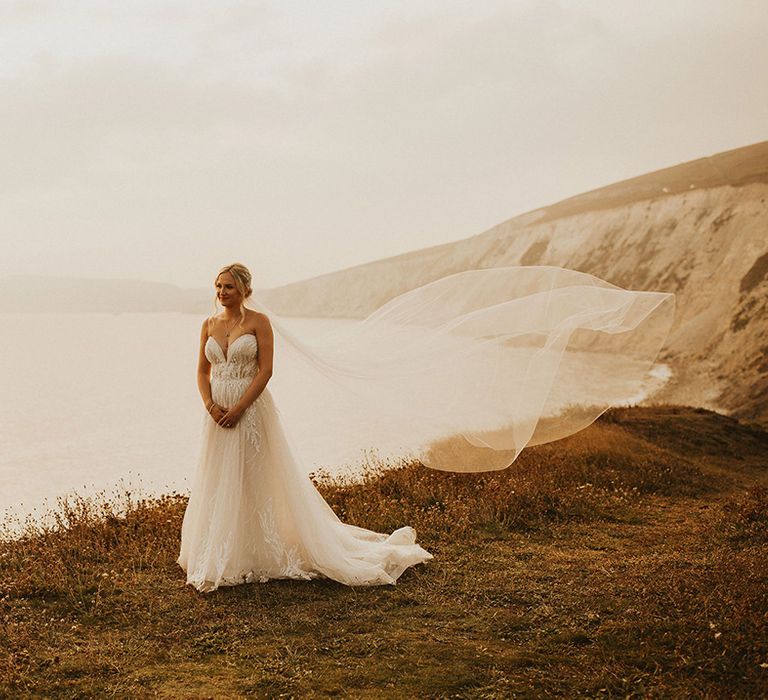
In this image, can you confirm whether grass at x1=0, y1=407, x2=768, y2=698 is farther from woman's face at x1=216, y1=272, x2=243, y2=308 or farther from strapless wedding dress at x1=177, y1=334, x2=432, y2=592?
woman's face at x1=216, y1=272, x2=243, y2=308

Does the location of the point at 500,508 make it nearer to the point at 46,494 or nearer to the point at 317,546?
the point at 317,546

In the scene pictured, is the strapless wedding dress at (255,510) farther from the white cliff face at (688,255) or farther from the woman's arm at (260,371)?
the white cliff face at (688,255)

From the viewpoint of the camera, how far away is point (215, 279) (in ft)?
25.0

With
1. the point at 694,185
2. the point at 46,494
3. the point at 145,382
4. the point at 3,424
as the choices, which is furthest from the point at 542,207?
the point at 46,494

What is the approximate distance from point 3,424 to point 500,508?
80.8 ft

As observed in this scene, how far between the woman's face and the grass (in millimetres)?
2983

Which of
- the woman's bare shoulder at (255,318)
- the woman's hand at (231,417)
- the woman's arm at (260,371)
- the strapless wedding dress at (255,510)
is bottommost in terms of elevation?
the strapless wedding dress at (255,510)

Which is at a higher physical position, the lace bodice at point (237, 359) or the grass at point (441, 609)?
the lace bodice at point (237, 359)

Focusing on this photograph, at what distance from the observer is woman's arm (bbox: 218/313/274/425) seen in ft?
24.6

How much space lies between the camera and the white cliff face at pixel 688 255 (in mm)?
34844

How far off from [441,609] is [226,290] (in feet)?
12.7

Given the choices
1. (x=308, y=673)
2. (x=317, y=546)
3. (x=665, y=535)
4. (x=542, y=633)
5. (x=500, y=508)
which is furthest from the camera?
(x=500, y=508)

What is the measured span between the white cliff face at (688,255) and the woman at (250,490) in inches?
775

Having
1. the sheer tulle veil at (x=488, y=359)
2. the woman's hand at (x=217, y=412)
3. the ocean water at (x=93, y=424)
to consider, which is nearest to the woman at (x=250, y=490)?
the woman's hand at (x=217, y=412)
